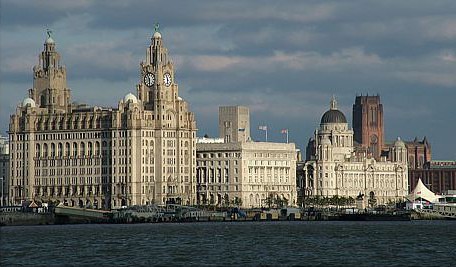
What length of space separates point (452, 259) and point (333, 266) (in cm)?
1363

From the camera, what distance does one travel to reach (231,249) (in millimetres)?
150375

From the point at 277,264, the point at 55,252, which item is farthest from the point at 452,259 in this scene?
the point at 55,252

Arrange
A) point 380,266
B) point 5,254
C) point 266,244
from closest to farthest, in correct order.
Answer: point 380,266
point 5,254
point 266,244

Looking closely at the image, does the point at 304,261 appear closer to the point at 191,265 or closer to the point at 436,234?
the point at 191,265

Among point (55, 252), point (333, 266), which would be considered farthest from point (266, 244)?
point (333, 266)

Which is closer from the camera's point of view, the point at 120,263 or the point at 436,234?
the point at 120,263

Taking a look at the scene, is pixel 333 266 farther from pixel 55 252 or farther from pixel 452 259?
pixel 55 252

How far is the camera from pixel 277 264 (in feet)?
414

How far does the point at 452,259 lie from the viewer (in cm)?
13162

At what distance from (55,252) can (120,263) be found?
19157 millimetres

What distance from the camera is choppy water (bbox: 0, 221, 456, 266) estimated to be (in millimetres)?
130125

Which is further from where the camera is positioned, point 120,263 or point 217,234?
point 217,234

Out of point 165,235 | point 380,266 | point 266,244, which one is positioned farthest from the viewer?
point 165,235

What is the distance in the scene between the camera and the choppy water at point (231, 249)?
130 metres
